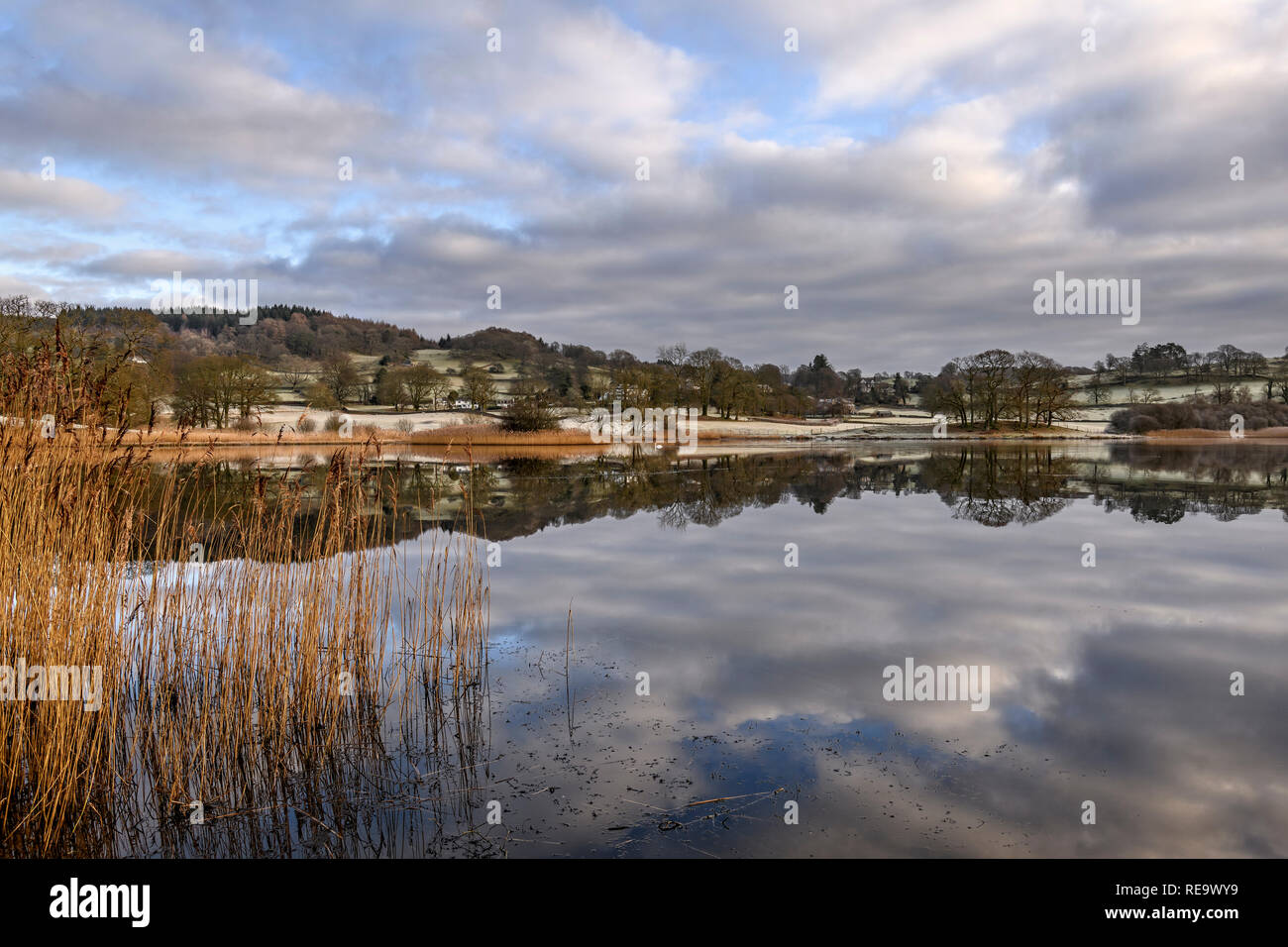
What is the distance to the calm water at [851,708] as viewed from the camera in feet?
13.9

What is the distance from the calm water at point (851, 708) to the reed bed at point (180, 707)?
0.45 feet

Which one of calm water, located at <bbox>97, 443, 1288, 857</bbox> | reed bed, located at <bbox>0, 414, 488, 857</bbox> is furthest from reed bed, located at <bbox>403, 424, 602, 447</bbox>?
reed bed, located at <bbox>0, 414, 488, 857</bbox>

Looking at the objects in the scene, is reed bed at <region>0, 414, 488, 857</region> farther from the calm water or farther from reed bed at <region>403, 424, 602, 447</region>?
reed bed at <region>403, 424, 602, 447</region>

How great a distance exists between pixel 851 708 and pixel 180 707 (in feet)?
16.1

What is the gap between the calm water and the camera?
4.23 metres

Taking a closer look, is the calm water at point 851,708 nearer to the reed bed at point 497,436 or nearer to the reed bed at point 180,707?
the reed bed at point 180,707

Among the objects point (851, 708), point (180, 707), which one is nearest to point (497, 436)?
point (180, 707)

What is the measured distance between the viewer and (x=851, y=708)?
6.02 meters

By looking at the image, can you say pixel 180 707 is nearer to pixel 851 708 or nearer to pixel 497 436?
pixel 851 708

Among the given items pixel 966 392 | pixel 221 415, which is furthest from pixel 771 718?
pixel 966 392

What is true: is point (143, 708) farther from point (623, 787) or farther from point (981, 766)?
point (981, 766)

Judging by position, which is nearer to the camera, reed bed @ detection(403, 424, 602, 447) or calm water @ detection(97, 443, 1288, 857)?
calm water @ detection(97, 443, 1288, 857)

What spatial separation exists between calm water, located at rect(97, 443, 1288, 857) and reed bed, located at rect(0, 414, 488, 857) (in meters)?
0.14

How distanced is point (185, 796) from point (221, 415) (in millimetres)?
51599
